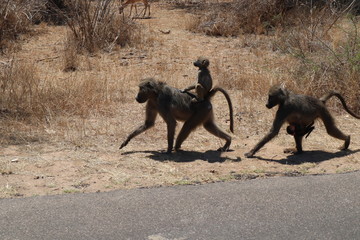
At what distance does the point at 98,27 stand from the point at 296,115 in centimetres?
758

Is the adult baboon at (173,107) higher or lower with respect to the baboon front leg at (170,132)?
higher

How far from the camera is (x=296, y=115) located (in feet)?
23.2

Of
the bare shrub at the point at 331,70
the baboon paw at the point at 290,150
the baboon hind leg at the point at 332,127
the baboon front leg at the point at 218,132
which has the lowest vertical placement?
the baboon paw at the point at 290,150

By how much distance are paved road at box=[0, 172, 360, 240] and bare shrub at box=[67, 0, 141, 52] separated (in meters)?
8.23

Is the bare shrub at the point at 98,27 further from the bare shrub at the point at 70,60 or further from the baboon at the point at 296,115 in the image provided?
the baboon at the point at 296,115

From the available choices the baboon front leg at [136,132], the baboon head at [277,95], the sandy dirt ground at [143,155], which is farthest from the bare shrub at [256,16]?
the baboon front leg at [136,132]

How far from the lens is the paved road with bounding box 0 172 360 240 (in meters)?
4.50

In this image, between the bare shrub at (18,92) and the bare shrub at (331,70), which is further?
the bare shrub at (331,70)

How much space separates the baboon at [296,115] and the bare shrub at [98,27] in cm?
685

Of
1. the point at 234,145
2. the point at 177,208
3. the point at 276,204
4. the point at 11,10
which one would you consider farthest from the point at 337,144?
the point at 11,10

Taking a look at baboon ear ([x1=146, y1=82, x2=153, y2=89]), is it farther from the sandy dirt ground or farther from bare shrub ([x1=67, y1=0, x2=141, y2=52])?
bare shrub ([x1=67, y1=0, x2=141, y2=52])

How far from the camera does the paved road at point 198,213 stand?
4.50 m

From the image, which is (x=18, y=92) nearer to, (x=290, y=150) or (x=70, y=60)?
(x=70, y=60)

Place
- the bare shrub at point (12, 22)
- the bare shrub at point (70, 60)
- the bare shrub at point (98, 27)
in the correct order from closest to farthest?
the bare shrub at point (70, 60)
the bare shrub at point (98, 27)
the bare shrub at point (12, 22)
